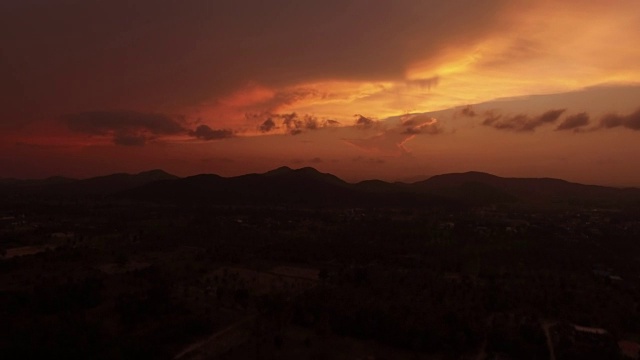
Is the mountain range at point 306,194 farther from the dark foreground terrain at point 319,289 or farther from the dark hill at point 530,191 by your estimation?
the dark foreground terrain at point 319,289

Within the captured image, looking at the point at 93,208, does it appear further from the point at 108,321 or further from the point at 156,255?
the point at 108,321

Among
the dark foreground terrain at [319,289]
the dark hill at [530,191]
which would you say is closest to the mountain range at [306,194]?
the dark hill at [530,191]

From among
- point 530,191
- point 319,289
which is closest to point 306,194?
point 530,191

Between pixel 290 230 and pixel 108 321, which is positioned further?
pixel 290 230

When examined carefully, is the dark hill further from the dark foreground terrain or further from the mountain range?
the dark foreground terrain

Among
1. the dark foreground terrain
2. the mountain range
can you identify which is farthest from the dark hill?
the dark foreground terrain

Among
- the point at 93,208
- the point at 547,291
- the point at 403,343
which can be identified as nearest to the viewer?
the point at 403,343

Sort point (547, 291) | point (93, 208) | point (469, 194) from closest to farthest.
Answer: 1. point (547, 291)
2. point (93, 208)
3. point (469, 194)

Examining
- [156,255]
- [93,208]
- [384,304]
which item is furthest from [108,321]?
[93,208]
